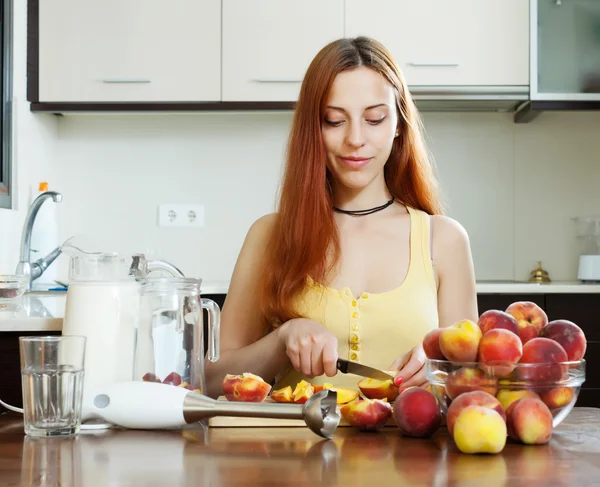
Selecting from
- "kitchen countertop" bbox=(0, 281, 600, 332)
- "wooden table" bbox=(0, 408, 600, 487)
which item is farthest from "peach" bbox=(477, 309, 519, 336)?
"kitchen countertop" bbox=(0, 281, 600, 332)

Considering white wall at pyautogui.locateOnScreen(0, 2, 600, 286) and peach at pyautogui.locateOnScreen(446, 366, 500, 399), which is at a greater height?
white wall at pyautogui.locateOnScreen(0, 2, 600, 286)

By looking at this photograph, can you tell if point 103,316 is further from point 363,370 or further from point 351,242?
point 351,242

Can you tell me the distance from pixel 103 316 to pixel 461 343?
44 cm

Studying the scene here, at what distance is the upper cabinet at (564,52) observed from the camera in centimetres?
289

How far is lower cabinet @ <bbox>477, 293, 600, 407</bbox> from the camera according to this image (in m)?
2.63

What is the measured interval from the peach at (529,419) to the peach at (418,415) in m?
0.08

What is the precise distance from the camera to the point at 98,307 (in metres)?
1.04

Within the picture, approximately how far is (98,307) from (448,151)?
2.35 meters

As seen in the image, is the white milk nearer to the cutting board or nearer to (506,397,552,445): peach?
the cutting board

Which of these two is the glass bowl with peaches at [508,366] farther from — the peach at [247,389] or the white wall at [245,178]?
the white wall at [245,178]

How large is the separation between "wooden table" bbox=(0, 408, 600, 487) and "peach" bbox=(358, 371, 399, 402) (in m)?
0.10

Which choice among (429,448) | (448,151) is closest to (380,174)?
(429,448)

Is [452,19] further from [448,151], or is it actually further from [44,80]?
[44,80]

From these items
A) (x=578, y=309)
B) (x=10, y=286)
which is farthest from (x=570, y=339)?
(x=578, y=309)
